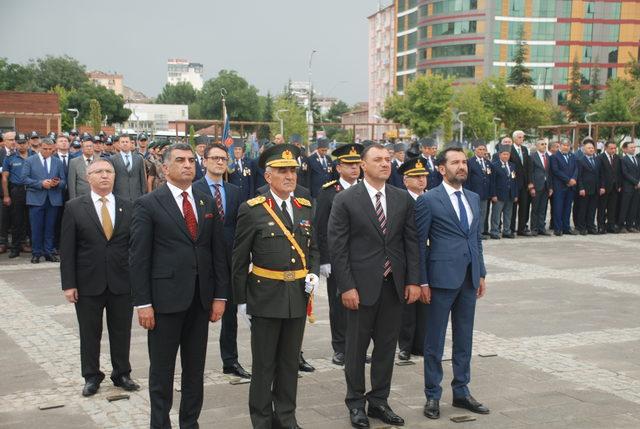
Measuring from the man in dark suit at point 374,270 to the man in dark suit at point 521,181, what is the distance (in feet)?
40.5

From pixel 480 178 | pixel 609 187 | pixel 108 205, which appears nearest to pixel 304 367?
pixel 108 205

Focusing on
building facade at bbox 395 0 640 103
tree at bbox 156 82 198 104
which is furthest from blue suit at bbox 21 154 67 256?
tree at bbox 156 82 198 104

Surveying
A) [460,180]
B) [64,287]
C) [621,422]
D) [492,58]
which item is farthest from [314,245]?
[492,58]

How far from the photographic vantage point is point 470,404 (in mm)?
6109

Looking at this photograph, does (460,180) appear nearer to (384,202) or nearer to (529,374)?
(384,202)

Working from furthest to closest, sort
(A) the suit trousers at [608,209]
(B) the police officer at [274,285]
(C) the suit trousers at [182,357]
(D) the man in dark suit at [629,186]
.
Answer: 1. (A) the suit trousers at [608,209]
2. (D) the man in dark suit at [629,186]
3. (B) the police officer at [274,285]
4. (C) the suit trousers at [182,357]

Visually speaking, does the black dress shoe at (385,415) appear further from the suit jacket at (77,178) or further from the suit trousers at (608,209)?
the suit trousers at (608,209)

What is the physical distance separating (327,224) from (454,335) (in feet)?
6.33

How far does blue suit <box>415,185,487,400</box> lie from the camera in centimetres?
604

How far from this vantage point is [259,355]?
5391 millimetres

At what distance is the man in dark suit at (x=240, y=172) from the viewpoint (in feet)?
43.3

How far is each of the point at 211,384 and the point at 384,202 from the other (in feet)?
7.92

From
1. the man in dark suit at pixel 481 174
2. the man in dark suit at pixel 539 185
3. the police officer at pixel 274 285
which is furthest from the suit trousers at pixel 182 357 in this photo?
the man in dark suit at pixel 539 185

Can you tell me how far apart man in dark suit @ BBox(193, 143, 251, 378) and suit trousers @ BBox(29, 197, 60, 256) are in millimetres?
7888
